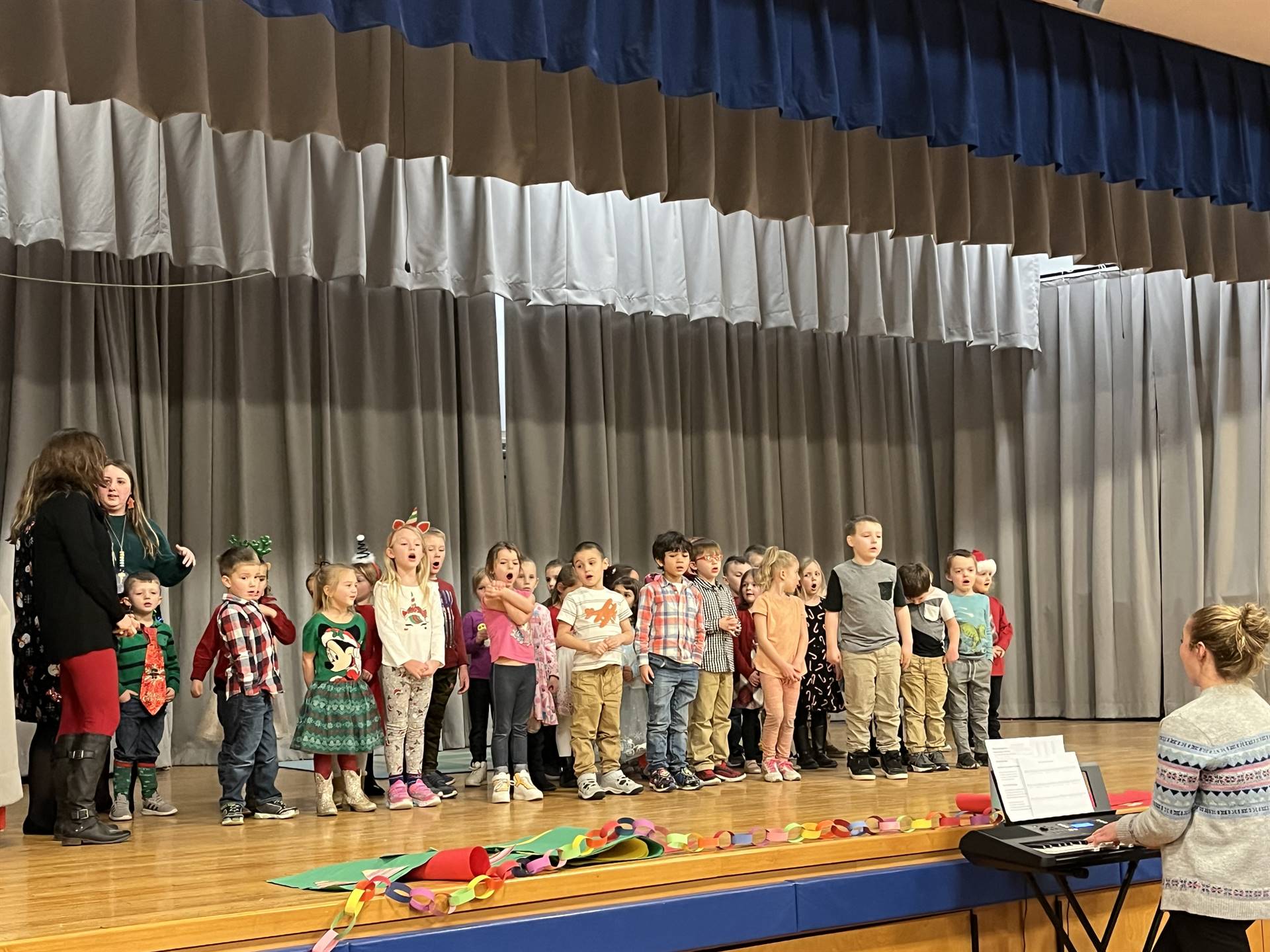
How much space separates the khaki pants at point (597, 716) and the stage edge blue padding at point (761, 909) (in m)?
1.92

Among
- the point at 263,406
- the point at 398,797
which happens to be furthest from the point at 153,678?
the point at 263,406

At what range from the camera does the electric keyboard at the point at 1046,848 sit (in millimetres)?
3484

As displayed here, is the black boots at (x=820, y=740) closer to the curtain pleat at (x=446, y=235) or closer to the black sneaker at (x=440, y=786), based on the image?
the black sneaker at (x=440, y=786)

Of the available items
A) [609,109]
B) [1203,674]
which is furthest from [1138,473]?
[1203,674]

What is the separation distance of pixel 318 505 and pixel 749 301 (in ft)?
10.4

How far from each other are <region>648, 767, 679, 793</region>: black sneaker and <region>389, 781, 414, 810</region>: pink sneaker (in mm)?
1087

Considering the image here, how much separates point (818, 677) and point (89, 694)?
3.62 m

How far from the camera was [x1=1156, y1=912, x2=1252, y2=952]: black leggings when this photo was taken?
3176mm

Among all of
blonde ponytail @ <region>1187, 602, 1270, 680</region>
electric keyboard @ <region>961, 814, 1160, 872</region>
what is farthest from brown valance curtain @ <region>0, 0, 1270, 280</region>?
blonde ponytail @ <region>1187, 602, 1270, 680</region>

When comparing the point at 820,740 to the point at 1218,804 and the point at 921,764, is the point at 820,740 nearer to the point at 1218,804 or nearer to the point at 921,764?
the point at 921,764

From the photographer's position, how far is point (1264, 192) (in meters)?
6.43

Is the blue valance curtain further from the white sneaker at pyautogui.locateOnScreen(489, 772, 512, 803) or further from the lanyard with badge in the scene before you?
the white sneaker at pyautogui.locateOnScreen(489, 772, 512, 803)

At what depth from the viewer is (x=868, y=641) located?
623cm

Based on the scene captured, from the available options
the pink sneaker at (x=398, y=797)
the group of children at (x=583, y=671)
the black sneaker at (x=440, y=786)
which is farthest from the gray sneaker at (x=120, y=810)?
the black sneaker at (x=440, y=786)
